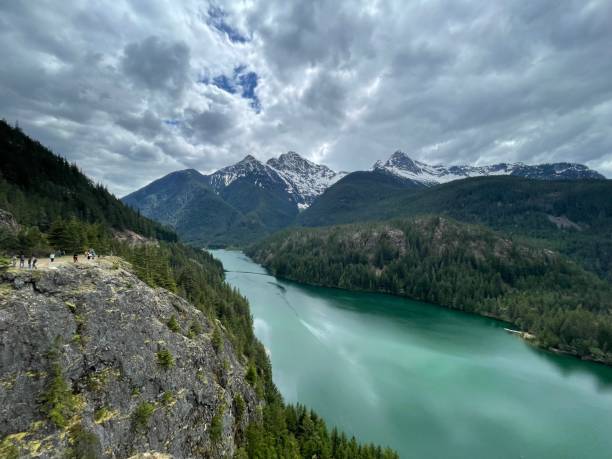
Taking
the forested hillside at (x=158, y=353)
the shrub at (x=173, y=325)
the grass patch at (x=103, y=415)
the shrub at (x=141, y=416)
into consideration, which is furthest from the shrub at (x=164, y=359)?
the grass patch at (x=103, y=415)

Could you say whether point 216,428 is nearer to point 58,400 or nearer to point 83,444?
point 83,444

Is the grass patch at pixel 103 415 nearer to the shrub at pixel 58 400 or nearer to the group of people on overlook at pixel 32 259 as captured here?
the shrub at pixel 58 400

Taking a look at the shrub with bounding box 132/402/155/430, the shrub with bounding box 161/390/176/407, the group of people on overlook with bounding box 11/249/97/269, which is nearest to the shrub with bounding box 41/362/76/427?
the shrub with bounding box 132/402/155/430

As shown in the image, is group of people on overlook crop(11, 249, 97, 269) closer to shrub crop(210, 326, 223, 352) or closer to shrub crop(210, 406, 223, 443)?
shrub crop(210, 326, 223, 352)

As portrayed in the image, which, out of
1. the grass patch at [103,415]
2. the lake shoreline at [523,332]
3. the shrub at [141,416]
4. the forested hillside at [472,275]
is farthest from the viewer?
the forested hillside at [472,275]

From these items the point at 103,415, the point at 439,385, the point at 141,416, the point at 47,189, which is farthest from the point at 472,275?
the point at 47,189

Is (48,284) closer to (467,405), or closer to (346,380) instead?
(346,380)
